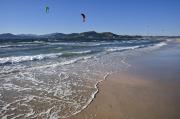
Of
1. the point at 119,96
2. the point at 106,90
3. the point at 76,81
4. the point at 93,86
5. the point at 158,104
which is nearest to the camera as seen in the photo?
the point at 158,104

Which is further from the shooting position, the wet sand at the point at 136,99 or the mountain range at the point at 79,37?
the mountain range at the point at 79,37

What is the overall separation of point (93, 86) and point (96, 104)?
2.43 metres

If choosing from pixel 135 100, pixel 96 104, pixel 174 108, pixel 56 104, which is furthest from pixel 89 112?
pixel 174 108

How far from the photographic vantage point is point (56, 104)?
6855 mm

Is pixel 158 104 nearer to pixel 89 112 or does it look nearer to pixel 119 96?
pixel 119 96

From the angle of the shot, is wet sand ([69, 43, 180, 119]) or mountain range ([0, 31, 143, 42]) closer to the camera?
wet sand ([69, 43, 180, 119])

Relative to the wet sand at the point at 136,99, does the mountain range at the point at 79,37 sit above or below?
below

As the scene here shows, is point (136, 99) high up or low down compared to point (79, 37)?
up

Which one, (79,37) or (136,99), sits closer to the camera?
(136,99)

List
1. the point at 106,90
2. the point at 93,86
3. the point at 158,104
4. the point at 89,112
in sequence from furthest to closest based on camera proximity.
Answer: the point at 93,86
the point at 106,90
the point at 158,104
the point at 89,112

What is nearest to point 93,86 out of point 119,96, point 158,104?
point 119,96

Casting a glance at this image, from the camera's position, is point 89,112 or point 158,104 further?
point 158,104

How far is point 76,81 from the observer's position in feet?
33.7

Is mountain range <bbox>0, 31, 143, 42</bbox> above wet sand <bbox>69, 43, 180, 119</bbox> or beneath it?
beneath
